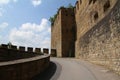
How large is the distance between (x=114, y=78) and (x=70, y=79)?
2032 mm

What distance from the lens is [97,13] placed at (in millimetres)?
16594

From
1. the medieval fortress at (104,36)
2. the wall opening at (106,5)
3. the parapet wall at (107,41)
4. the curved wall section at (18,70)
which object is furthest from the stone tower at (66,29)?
the curved wall section at (18,70)

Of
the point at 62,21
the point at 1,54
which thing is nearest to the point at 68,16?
the point at 62,21

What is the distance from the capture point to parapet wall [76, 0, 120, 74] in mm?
11062

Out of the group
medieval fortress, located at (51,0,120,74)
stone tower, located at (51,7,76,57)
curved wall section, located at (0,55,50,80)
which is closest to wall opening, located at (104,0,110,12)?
medieval fortress, located at (51,0,120,74)

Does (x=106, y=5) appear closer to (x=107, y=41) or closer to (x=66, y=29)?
(x=107, y=41)

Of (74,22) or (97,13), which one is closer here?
(97,13)

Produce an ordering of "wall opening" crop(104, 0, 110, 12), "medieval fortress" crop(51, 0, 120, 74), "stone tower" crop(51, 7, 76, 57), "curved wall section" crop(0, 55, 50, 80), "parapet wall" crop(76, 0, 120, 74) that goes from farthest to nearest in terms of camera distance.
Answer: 1. "stone tower" crop(51, 7, 76, 57)
2. "wall opening" crop(104, 0, 110, 12)
3. "medieval fortress" crop(51, 0, 120, 74)
4. "parapet wall" crop(76, 0, 120, 74)
5. "curved wall section" crop(0, 55, 50, 80)

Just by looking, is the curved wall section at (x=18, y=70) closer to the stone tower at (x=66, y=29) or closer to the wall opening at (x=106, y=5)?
the wall opening at (x=106, y=5)

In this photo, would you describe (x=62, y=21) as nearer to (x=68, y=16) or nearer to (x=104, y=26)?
(x=68, y=16)

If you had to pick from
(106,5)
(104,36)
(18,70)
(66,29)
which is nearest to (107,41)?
(104,36)

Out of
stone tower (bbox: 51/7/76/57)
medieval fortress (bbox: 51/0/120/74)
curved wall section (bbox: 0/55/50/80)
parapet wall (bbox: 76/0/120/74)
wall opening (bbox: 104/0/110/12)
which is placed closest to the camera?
curved wall section (bbox: 0/55/50/80)

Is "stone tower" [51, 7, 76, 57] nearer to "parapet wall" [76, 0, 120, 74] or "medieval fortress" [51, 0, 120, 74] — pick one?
"medieval fortress" [51, 0, 120, 74]

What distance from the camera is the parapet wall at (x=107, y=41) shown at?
1106 cm
